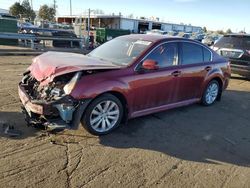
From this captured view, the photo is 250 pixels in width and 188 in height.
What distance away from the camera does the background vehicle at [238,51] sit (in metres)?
11.1

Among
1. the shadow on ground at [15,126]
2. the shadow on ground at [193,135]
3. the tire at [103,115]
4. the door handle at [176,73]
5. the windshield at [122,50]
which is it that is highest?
the windshield at [122,50]

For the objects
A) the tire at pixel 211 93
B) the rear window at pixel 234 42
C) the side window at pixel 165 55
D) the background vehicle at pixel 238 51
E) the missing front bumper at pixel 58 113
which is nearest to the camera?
the missing front bumper at pixel 58 113

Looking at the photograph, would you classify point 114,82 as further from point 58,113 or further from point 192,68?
point 192,68

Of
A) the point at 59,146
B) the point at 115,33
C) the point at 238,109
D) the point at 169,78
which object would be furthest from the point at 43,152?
the point at 115,33

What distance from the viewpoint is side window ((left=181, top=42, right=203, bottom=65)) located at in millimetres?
6492

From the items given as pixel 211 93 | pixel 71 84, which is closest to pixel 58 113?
pixel 71 84

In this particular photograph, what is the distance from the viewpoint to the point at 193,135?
5.55m

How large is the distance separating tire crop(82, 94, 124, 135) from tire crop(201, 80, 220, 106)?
9.32 ft

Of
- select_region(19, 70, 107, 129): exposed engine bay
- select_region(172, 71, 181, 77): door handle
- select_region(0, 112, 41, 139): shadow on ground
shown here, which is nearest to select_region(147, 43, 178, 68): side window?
select_region(172, 71, 181, 77): door handle

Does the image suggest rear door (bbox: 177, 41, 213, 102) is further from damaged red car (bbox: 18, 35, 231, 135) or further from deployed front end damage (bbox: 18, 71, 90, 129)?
deployed front end damage (bbox: 18, 71, 90, 129)

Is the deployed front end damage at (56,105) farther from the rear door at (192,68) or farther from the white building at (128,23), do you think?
the white building at (128,23)

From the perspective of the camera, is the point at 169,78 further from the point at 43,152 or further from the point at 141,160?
the point at 43,152

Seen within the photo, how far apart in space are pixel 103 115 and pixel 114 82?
0.58m

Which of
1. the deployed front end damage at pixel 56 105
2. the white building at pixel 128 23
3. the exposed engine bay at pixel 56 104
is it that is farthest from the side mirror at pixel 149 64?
the white building at pixel 128 23
